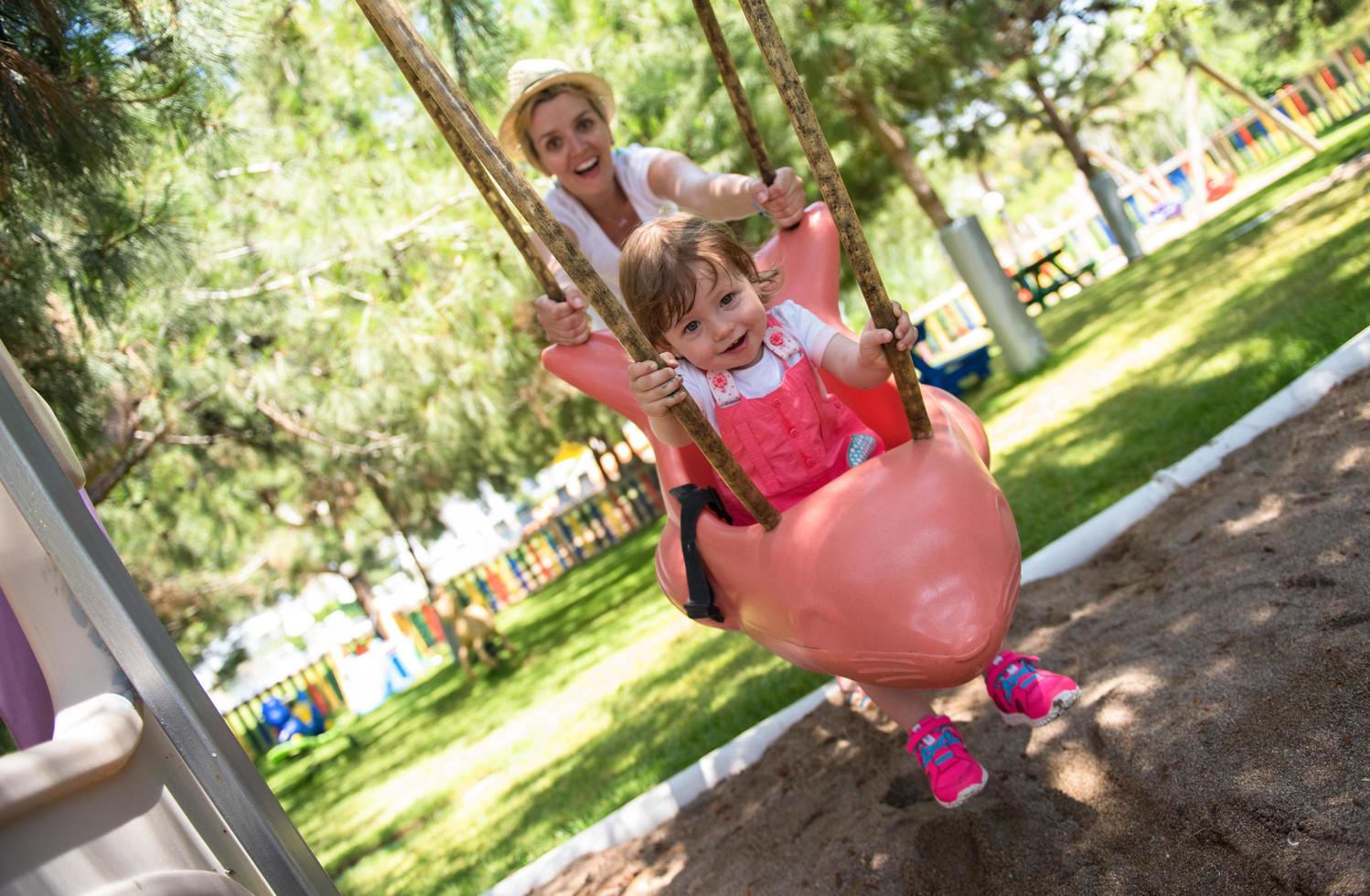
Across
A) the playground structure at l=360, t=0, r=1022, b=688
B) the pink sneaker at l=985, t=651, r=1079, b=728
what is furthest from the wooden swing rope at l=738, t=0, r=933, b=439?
the pink sneaker at l=985, t=651, r=1079, b=728

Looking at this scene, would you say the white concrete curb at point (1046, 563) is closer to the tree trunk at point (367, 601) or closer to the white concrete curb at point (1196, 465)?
the white concrete curb at point (1196, 465)

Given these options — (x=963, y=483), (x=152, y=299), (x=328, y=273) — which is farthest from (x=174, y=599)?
(x=963, y=483)

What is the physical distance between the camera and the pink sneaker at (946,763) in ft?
7.53

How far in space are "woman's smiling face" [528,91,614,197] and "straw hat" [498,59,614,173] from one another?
0.03 meters

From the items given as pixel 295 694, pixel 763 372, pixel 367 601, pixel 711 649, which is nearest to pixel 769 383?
Result: pixel 763 372

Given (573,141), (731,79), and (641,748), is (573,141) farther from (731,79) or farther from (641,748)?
(641,748)

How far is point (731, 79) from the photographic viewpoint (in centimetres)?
270

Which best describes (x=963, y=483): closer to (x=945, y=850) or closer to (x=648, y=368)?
(x=648, y=368)

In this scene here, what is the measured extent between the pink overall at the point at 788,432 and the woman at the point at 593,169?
64cm

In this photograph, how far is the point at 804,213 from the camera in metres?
2.88

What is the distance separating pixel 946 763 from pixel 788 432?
0.78 meters

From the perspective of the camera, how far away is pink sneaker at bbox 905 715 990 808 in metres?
2.29

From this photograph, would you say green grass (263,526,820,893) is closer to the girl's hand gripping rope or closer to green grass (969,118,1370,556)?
green grass (969,118,1370,556)

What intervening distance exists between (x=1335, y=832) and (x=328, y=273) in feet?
22.8
